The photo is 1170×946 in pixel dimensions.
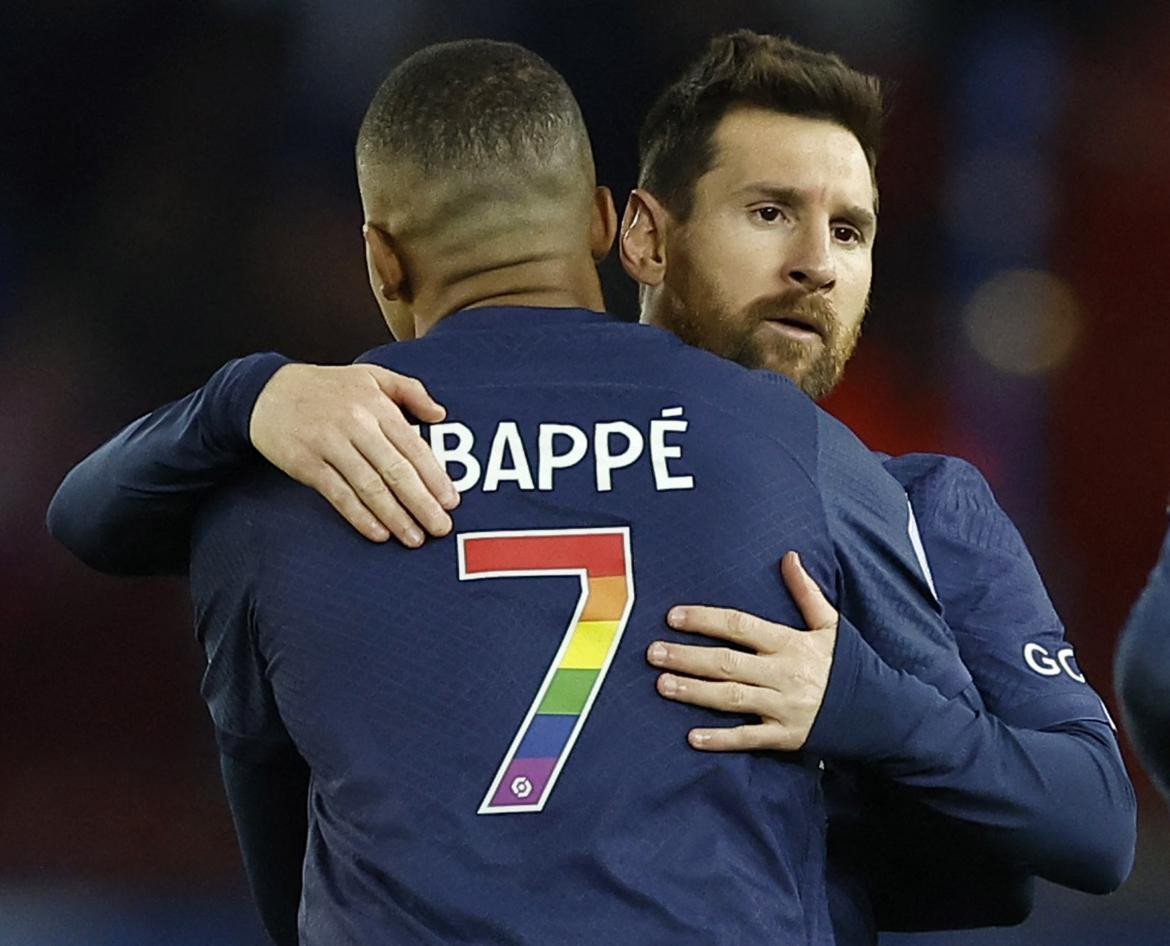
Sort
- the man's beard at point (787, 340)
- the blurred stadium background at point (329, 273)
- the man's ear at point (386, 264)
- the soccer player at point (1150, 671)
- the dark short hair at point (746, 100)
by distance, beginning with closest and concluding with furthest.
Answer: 1. the soccer player at point (1150, 671)
2. the man's ear at point (386, 264)
3. the man's beard at point (787, 340)
4. the dark short hair at point (746, 100)
5. the blurred stadium background at point (329, 273)

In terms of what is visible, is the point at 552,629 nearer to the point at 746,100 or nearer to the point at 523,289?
the point at 523,289

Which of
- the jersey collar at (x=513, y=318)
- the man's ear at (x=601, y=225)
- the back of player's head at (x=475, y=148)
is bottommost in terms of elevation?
the jersey collar at (x=513, y=318)

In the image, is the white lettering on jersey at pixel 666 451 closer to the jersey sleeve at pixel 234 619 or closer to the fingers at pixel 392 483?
the fingers at pixel 392 483

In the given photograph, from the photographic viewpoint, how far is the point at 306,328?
5230mm

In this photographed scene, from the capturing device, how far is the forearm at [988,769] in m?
1.54

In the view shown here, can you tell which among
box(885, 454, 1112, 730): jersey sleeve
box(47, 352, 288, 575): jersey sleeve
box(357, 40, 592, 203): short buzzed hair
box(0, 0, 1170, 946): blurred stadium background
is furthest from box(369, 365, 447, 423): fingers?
box(0, 0, 1170, 946): blurred stadium background

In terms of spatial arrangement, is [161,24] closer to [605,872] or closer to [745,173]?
[745,173]

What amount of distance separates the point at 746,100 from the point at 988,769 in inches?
46.6

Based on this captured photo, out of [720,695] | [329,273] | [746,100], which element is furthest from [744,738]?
[329,273]

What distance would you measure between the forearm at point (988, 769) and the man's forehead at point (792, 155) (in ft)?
3.09

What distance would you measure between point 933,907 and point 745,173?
103 centimetres

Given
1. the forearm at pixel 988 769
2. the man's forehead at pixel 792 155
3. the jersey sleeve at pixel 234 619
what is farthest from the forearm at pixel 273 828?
the man's forehead at pixel 792 155

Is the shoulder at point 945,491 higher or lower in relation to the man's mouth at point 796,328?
lower

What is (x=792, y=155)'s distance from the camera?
2.38m
